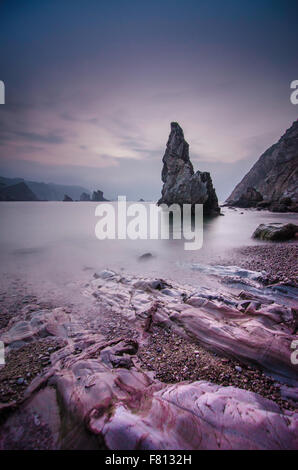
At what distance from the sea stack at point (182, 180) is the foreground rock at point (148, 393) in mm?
50064

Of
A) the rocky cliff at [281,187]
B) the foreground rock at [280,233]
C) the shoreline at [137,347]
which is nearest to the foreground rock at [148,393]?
the shoreline at [137,347]

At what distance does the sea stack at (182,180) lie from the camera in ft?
170

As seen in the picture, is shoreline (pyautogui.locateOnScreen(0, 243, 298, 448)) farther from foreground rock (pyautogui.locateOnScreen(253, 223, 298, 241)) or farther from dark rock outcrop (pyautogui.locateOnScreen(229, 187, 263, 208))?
dark rock outcrop (pyautogui.locateOnScreen(229, 187, 263, 208))

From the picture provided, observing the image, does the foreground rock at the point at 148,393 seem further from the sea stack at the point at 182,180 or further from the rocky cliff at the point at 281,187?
the rocky cliff at the point at 281,187

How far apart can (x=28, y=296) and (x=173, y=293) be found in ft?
18.5

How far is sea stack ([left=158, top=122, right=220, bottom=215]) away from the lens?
51.9 meters

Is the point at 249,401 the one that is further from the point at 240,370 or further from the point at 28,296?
the point at 28,296

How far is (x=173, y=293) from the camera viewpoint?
706cm

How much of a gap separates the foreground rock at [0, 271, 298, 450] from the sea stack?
50.1m

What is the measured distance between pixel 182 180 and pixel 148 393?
57.9 m

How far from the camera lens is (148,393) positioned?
2955mm

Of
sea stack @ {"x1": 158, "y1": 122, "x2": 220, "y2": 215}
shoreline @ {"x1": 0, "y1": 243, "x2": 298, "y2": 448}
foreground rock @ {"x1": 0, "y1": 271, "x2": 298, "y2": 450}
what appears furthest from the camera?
sea stack @ {"x1": 158, "y1": 122, "x2": 220, "y2": 215}

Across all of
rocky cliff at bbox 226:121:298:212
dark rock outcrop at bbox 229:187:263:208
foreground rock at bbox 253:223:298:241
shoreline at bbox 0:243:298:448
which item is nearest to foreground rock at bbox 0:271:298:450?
shoreline at bbox 0:243:298:448
